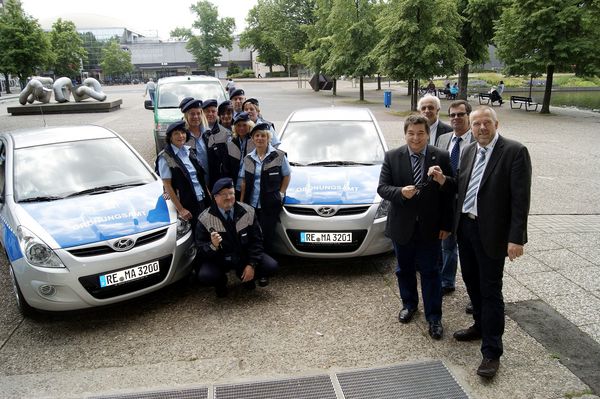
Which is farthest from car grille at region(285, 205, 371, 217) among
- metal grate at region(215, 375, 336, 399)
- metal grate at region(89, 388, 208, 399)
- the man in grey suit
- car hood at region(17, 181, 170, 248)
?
metal grate at region(89, 388, 208, 399)

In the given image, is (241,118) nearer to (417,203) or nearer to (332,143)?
(332,143)

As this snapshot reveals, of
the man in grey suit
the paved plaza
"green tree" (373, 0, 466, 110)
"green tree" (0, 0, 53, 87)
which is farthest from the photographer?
"green tree" (0, 0, 53, 87)

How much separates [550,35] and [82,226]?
21723 mm

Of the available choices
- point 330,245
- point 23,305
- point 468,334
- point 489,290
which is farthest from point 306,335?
point 23,305

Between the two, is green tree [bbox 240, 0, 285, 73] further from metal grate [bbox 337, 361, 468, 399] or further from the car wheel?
metal grate [bbox 337, 361, 468, 399]

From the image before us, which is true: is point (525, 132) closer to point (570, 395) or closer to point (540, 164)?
point (540, 164)

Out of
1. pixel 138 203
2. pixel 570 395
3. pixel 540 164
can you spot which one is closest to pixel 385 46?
pixel 540 164

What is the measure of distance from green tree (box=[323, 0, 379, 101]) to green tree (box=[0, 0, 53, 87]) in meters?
24.0

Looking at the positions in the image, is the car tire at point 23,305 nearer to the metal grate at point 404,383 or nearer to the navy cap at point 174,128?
the navy cap at point 174,128

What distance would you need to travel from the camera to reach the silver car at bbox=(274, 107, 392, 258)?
4969mm

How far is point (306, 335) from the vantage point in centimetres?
402

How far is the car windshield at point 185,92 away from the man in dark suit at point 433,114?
765cm

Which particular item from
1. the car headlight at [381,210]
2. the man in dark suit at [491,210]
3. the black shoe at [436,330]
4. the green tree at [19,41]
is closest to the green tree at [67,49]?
the green tree at [19,41]

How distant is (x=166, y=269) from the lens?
14.6 ft
